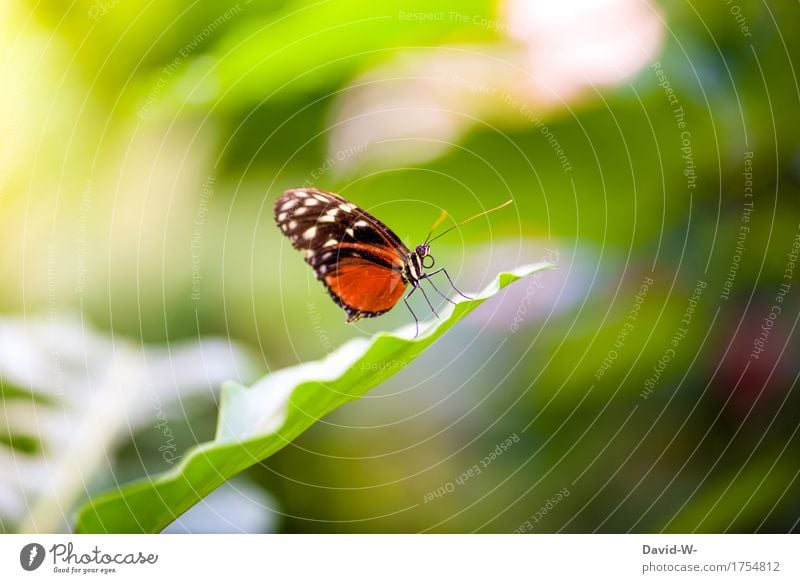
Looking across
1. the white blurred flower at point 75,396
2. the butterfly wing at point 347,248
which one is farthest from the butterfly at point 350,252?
the white blurred flower at point 75,396

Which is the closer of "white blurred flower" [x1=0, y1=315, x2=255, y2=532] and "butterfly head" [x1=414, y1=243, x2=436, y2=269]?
"white blurred flower" [x1=0, y1=315, x2=255, y2=532]

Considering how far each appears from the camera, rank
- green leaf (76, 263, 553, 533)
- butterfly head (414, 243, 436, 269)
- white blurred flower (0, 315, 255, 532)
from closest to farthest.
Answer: green leaf (76, 263, 553, 533)
white blurred flower (0, 315, 255, 532)
butterfly head (414, 243, 436, 269)

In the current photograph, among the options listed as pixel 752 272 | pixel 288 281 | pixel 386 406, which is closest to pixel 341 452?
pixel 386 406

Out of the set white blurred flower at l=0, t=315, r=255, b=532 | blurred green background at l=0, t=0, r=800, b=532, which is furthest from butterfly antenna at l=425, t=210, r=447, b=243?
white blurred flower at l=0, t=315, r=255, b=532

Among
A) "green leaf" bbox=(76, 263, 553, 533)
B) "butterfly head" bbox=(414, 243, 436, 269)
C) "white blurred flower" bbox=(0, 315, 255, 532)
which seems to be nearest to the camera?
"green leaf" bbox=(76, 263, 553, 533)

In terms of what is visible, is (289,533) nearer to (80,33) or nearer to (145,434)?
(145,434)
